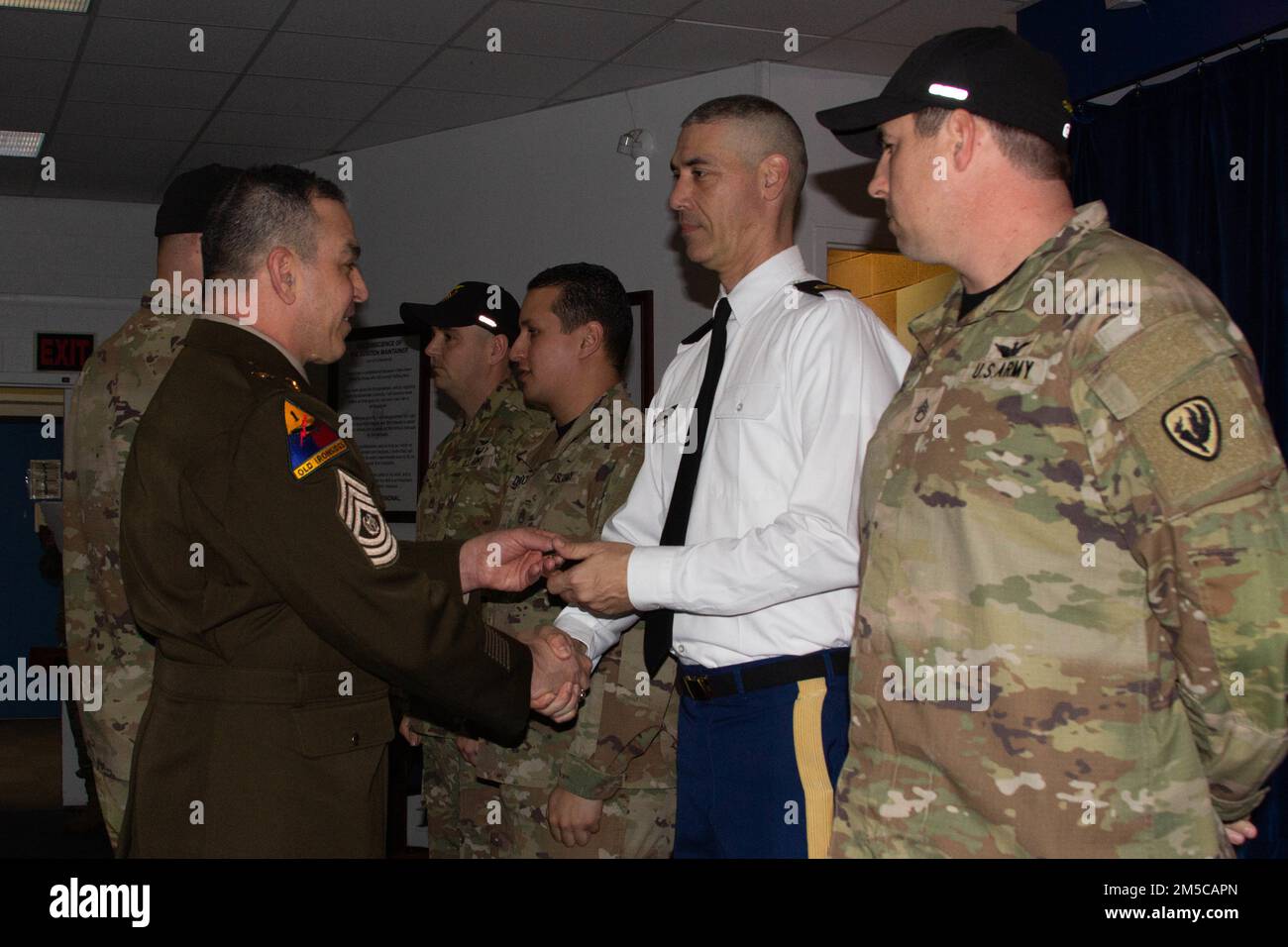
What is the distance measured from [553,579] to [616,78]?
143 inches

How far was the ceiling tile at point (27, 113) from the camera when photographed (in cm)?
551

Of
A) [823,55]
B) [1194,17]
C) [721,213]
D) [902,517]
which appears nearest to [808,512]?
[902,517]

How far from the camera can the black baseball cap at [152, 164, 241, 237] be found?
8.11 ft

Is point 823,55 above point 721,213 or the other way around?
above

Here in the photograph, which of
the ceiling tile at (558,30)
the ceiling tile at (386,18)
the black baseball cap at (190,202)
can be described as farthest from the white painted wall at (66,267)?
the black baseball cap at (190,202)

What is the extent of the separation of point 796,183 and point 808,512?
73 cm

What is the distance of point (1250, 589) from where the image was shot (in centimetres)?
121

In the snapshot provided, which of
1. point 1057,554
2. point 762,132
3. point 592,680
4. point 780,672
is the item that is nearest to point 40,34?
point 762,132

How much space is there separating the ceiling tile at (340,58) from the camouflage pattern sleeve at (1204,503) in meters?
4.14

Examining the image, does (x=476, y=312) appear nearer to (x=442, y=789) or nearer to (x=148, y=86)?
(x=442, y=789)

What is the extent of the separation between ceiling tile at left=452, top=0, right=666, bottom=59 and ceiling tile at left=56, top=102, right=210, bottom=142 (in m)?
1.78

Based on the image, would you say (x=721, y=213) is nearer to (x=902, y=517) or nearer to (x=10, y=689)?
(x=902, y=517)

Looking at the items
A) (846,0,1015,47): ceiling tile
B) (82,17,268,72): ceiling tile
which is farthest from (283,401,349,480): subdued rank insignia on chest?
(82,17,268,72): ceiling tile

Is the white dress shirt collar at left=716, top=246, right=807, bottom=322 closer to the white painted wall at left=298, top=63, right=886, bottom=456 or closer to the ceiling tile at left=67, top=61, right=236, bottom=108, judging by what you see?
the white painted wall at left=298, top=63, right=886, bottom=456
